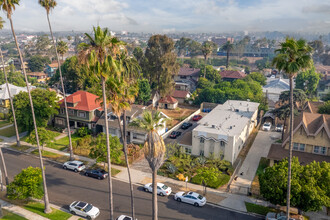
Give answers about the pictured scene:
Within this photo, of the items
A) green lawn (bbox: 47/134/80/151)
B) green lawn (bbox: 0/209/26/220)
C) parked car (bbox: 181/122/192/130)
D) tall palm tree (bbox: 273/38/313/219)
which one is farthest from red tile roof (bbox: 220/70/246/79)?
green lawn (bbox: 0/209/26/220)

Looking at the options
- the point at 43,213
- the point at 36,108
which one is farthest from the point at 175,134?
the point at 43,213

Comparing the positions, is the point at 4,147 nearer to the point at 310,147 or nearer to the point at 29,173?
the point at 29,173

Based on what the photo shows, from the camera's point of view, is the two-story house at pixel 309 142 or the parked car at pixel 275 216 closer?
the parked car at pixel 275 216

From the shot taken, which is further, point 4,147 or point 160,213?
point 4,147

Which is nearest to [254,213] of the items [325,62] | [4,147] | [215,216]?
[215,216]

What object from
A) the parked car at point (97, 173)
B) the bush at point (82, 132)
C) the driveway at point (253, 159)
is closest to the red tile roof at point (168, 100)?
the driveway at point (253, 159)

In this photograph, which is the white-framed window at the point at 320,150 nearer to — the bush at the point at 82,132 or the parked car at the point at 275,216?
the parked car at the point at 275,216
